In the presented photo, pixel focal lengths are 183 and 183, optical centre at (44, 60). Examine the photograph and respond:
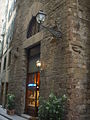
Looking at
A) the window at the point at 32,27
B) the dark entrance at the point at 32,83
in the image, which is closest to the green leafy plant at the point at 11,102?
the dark entrance at the point at 32,83

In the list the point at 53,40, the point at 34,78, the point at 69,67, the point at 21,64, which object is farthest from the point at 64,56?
the point at 21,64

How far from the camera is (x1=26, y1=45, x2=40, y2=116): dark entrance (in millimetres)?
9469

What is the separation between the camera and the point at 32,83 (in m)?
10.0

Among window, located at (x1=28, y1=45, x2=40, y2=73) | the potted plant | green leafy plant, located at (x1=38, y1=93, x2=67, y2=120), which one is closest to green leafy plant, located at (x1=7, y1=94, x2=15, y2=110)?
the potted plant

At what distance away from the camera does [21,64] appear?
11.0 metres

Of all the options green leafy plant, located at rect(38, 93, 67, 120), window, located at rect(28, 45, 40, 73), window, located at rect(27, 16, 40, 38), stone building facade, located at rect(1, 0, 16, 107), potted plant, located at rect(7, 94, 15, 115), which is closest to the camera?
green leafy plant, located at rect(38, 93, 67, 120)

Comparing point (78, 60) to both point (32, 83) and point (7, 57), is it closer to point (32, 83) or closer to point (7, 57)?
point (32, 83)

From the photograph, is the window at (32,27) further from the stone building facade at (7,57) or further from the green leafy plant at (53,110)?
the green leafy plant at (53,110)

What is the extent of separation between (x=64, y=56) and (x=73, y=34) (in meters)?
0.90

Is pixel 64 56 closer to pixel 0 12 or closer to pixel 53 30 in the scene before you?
pixel 53 30

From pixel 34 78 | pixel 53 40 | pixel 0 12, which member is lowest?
pixel 34 78

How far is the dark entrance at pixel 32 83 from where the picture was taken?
9.47 m

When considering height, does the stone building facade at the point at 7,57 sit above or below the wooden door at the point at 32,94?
above

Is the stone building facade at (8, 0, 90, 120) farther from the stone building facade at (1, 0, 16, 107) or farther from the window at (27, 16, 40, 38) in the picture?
the stone building facade at (1, 0, 16, 107)
